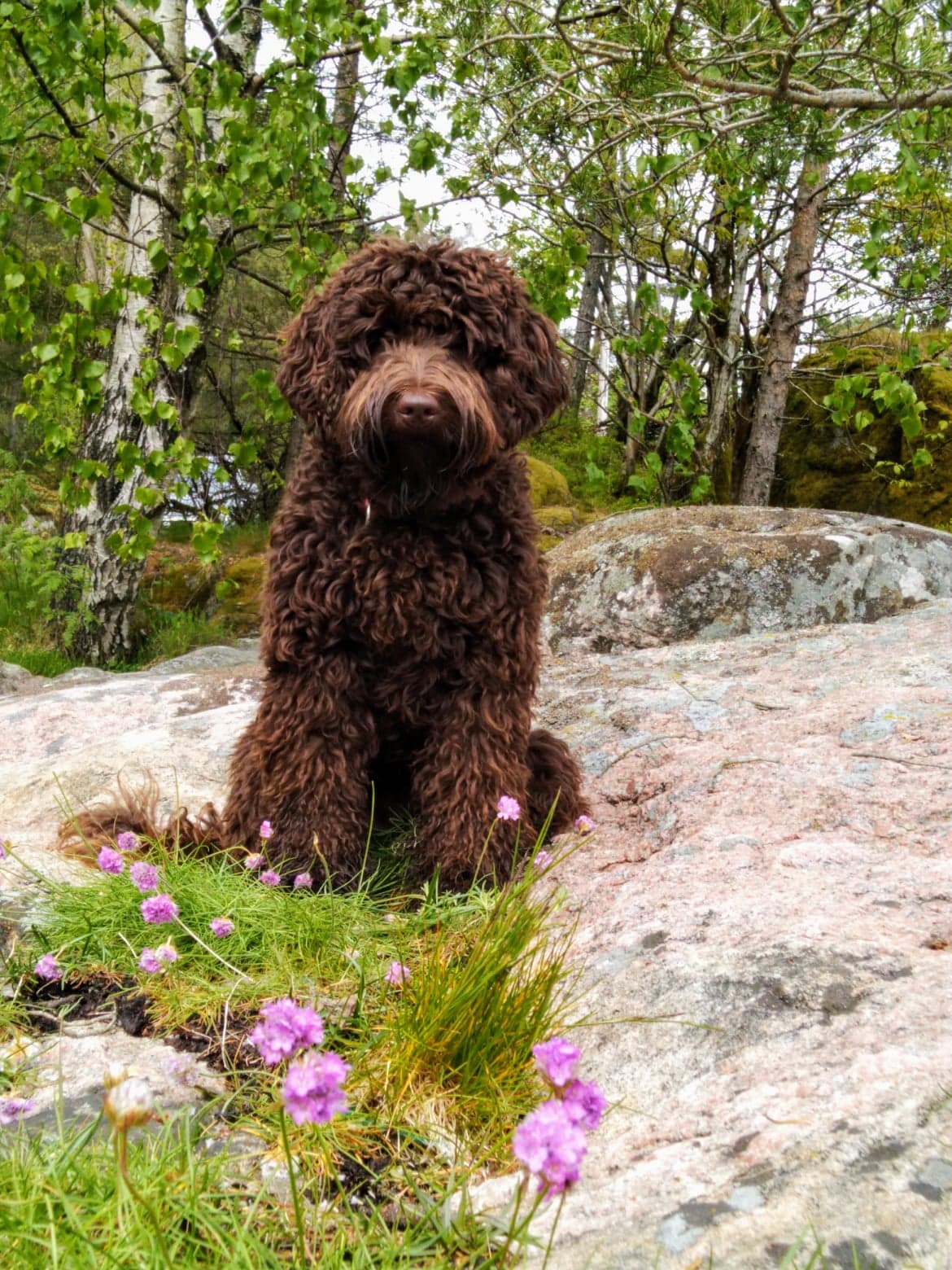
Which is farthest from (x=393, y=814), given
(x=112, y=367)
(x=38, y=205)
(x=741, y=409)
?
(x=741, y=409)

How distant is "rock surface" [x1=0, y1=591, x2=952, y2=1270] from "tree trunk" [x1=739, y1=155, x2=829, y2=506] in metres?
4.70

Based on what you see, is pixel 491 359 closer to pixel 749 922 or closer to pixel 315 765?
pixel 315 765

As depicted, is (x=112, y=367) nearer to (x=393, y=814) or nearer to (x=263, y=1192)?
(x=393, y=814)

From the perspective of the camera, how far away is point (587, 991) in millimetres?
2334

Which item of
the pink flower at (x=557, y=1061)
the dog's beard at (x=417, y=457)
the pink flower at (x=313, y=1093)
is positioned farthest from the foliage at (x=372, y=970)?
the dog's beard at (x=417, y=457)

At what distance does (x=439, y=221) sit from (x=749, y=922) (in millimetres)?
6312

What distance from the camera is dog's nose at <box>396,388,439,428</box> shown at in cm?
294

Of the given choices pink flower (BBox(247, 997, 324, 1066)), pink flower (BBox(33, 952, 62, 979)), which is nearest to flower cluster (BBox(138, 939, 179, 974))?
pink flower (BBox(33, 952, 62, 979))

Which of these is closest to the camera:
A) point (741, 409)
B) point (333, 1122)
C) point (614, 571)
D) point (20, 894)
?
point (333, 1122)

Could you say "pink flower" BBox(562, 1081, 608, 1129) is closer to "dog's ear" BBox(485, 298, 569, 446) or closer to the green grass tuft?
the green grass tuft

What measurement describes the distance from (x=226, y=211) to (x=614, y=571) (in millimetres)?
3109

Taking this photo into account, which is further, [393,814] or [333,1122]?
[393,814]

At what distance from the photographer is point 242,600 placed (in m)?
11.2

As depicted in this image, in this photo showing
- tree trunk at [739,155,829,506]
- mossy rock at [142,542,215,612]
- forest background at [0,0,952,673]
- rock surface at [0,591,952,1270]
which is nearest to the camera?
rock surface at [0,591,952,1270]
